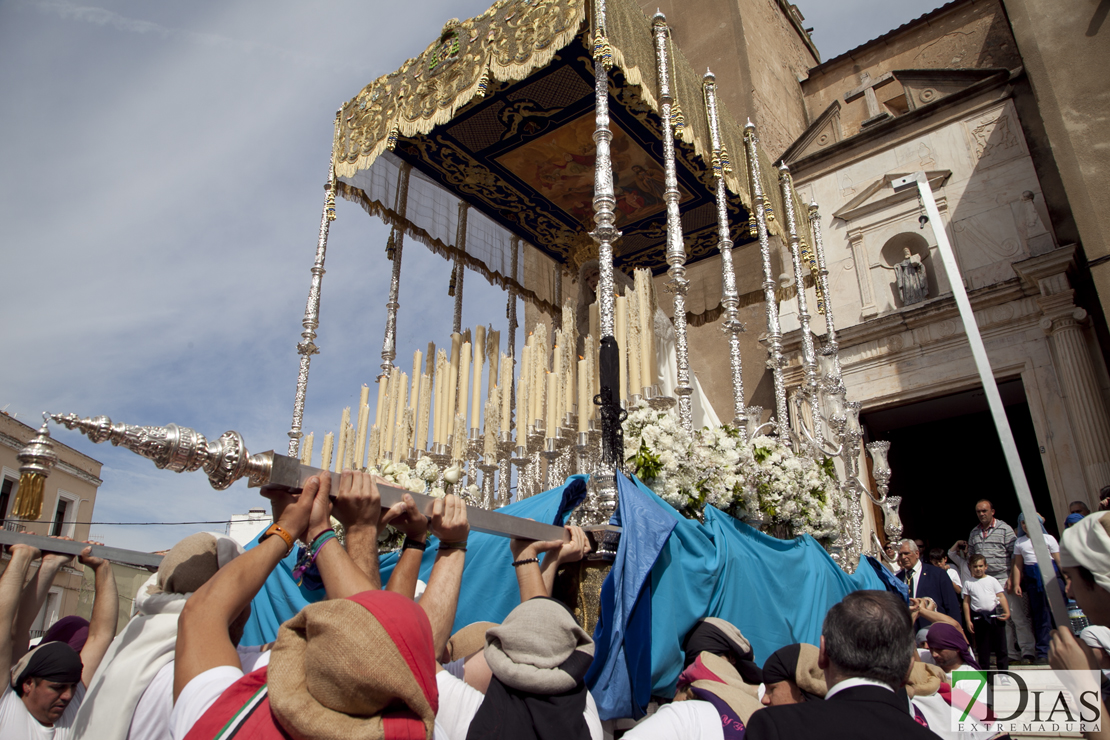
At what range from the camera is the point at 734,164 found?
6.81 meters

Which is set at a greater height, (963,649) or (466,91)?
(466,91)

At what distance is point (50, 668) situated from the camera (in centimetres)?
234

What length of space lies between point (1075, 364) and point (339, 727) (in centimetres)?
1016

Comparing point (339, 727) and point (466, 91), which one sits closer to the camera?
point (339, 727)

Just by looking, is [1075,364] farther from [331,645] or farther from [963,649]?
[331,645]

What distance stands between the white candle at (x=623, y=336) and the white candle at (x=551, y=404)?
0.56 m

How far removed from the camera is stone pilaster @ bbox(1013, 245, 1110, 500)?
8.26 m

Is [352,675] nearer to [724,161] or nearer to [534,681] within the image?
[534,681]

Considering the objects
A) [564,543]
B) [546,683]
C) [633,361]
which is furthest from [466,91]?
[546,683]

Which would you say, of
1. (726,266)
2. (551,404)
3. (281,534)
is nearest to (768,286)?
(726,266)

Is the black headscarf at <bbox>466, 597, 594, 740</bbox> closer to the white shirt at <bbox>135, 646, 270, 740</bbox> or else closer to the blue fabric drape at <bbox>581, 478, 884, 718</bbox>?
the white shirt at <bbox>135, 646, 270, 740</bbox>

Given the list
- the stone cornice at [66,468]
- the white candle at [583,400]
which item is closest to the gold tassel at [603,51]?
the white candle at [583,400]

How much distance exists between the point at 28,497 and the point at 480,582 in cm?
209

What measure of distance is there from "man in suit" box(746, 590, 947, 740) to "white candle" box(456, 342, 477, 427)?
4403 millimetres
